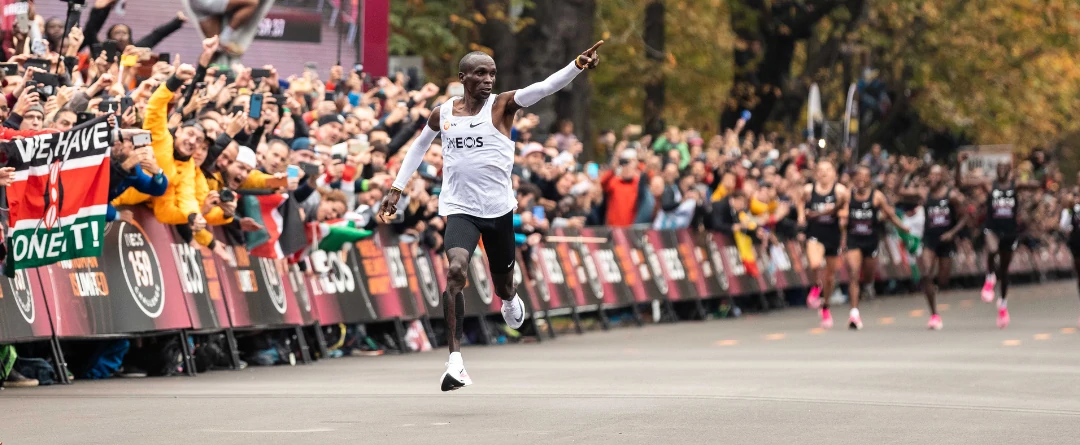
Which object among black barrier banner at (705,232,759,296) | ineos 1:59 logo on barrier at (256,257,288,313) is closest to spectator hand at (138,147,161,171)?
ineos 1:59 logo on barrier at (256,257,288,313)

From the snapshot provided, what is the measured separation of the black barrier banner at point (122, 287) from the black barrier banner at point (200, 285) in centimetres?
10

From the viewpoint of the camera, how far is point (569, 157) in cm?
2359

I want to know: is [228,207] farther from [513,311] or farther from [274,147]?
[513,311]

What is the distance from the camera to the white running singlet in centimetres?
1170

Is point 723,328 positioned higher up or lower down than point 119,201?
lower down

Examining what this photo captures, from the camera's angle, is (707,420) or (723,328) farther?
(723,328)

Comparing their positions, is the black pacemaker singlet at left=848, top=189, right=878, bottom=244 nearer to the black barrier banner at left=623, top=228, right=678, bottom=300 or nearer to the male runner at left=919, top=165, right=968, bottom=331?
the male runner at left=919, top=165, right=968, bottom=331

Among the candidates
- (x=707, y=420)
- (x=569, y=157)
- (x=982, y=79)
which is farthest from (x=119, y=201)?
(x=982, y=79)

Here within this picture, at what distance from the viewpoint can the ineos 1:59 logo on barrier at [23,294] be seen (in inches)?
522

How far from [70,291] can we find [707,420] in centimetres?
544

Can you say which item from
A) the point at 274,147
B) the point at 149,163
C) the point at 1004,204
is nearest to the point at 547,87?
the point at 149,163

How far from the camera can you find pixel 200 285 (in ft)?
50.6

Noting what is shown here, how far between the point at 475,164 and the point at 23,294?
368cm

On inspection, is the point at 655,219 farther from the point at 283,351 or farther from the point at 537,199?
the point at 283,351
